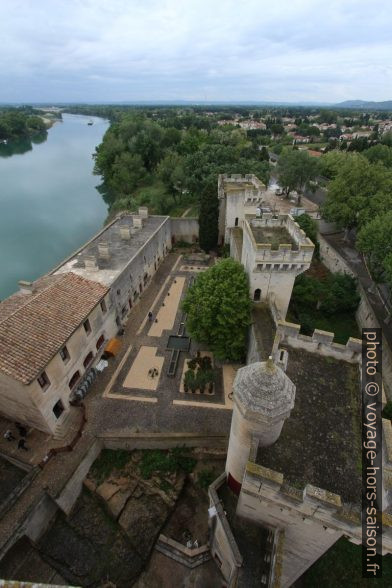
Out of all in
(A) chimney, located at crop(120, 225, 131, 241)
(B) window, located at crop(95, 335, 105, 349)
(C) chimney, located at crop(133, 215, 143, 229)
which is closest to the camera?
(B) window, located at crop(95, 335, 105, 349)

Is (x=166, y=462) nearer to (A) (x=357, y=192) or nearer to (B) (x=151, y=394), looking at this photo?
(B) (x=151, y=394)

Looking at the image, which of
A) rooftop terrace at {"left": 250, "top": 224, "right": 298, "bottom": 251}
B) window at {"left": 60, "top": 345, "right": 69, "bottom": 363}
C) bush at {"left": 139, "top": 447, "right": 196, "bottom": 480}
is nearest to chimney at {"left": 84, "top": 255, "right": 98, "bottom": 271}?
window at {"left": 60, "top": 345, "right": 69, "bottom": 363}

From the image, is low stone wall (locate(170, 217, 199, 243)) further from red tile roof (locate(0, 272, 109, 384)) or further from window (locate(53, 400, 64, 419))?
window (locate(53, 400, 64, 419))

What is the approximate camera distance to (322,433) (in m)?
12.3

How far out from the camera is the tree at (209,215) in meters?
36.4

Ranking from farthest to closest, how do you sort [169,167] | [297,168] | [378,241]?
[169,167] < [297,168] < [378,241]

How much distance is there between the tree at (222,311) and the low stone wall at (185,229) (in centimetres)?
2067

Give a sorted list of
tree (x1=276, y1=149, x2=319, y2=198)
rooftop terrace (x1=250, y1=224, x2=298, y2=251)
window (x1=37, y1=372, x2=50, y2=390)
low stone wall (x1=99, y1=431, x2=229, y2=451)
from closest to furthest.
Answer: window (x1=37, y1=372, x2=50, y2=390)
low stone wall (x1=99, y1=431, x2=229, y2=451)
rooftop terrace (x1=250, y1=224, x2=298, y2=251)
tree (x1=276, y1=149, x2=319, y2=198)

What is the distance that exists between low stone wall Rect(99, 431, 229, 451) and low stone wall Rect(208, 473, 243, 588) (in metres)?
4.15

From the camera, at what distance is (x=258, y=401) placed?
973 cm

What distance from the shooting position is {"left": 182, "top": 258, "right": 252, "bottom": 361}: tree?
20859 millimetres

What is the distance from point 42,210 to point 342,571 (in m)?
66.9

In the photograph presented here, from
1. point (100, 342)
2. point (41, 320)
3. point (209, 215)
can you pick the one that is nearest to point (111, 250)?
point (100, 342)

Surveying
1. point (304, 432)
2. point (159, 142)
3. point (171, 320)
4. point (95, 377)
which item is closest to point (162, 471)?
point (95, 377)
